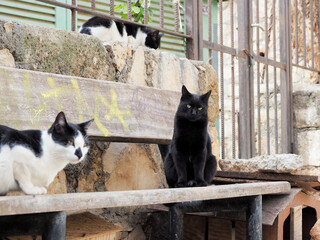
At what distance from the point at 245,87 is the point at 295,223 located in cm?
168

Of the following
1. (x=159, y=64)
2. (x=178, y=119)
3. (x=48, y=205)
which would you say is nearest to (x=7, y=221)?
(x=48, y=205)

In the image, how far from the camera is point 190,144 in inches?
103

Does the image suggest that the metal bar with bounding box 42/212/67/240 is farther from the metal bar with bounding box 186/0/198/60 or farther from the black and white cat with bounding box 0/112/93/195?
the metal bar with bounding box 186/0/198/60

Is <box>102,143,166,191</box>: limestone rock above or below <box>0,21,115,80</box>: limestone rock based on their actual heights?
below

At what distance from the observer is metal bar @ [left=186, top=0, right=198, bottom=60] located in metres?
3.60

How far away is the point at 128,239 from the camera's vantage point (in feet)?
9.65

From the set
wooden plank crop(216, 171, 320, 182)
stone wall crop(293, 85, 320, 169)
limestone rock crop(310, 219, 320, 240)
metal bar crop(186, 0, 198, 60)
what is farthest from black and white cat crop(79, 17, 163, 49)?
limestone rock crop(310, 219, 320, 240)

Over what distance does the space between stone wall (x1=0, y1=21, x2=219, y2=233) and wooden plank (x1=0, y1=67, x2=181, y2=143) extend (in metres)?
0.17

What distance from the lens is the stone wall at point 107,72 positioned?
7.99 feet

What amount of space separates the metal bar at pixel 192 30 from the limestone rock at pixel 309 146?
2.00 m

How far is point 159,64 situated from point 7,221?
70.9 inches

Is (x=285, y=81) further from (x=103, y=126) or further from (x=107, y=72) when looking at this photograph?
(x=103, y=126)

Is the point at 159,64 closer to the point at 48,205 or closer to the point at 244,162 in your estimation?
the point at 244,162

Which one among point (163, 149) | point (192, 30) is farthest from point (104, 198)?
point (192, 30)
